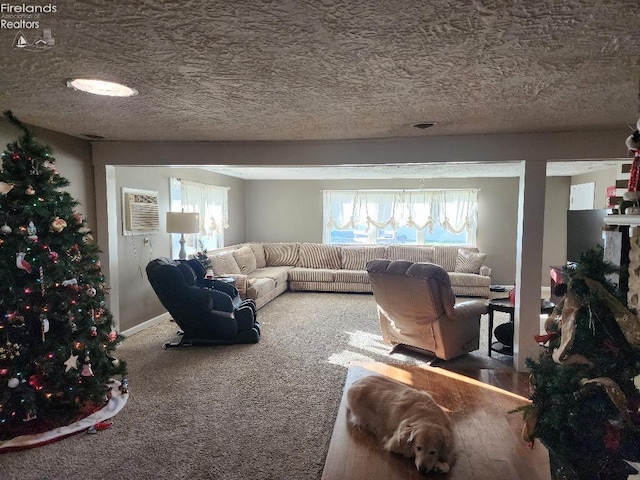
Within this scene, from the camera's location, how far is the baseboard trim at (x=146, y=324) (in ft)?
15.0

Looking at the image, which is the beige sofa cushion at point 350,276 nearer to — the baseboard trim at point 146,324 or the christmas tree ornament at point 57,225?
the baseboard trim at point 146,324

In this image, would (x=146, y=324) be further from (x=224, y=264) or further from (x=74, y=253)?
(x=74, y=253)

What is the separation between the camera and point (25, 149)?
251 centimetres

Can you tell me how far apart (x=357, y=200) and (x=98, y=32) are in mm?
6829

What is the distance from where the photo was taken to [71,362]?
277 centimetres

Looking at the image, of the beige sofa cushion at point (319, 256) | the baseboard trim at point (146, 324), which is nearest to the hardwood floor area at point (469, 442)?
the baseboard trim at point (146, 324)

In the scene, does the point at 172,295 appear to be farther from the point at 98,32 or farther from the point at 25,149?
the point at 98,32

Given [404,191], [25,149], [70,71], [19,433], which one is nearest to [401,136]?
[70,71]

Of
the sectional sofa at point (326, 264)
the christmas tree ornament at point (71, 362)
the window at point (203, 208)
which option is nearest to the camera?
the christmas tree ornament at point (71, 362)

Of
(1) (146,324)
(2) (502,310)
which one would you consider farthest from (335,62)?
(1) (146,324)

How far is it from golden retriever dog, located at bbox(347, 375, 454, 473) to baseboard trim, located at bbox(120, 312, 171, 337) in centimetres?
302

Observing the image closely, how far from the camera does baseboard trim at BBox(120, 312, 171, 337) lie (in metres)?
4.56

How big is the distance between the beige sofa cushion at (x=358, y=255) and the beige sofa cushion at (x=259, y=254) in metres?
1.54

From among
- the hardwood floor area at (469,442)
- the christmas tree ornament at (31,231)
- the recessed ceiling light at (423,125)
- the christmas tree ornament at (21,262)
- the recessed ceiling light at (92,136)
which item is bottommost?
the hardwood floor area at (469,442)
